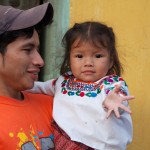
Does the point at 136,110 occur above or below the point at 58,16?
below

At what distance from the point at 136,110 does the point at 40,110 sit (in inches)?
37.8

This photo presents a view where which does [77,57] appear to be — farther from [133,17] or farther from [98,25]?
[133,17]

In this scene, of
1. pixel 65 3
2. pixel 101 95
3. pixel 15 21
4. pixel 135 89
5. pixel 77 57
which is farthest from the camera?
pixel 65 3

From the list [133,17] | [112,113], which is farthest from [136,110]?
[112,113]

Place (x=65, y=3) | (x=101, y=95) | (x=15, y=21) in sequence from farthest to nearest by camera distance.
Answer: (x=65, y=3), (x=101, y=95), (x=15, y=21)

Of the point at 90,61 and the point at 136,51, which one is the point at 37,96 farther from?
the point at 136,51

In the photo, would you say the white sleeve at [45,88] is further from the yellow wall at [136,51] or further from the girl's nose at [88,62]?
the yellow wall at [136,51]

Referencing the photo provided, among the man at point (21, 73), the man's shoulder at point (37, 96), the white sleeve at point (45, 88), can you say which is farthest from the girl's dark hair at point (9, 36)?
the white sleeve at point (45, 88)

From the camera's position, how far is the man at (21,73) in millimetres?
1852

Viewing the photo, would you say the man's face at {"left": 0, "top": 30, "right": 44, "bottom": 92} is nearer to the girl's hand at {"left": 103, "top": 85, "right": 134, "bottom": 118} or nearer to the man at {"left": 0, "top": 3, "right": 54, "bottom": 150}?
the man at {"left": 0, "top": 3, "right": 54, "bottom": 150}

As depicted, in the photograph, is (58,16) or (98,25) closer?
(98,25)

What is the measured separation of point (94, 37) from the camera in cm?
219

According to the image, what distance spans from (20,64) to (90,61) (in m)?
0.43

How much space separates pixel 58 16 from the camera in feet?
10.7
